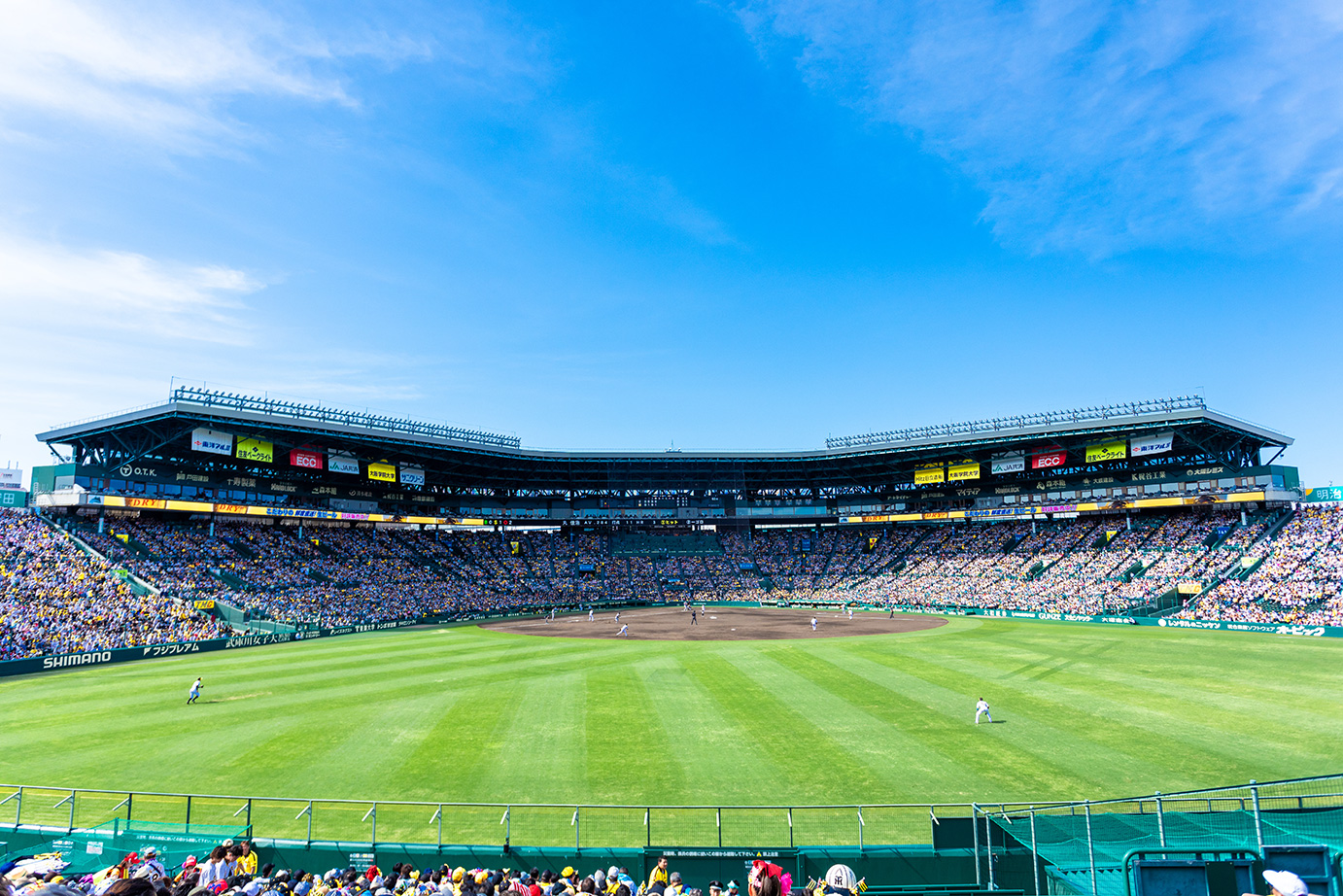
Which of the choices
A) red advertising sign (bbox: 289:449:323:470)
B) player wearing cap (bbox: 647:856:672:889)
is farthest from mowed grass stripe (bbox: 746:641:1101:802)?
red advertising sign (bbox: 289:449:323:470)

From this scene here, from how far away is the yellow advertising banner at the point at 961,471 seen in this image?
257 ft

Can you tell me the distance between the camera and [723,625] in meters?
59.0

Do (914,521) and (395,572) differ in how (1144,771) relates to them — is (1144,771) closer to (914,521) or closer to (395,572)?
(395,572)

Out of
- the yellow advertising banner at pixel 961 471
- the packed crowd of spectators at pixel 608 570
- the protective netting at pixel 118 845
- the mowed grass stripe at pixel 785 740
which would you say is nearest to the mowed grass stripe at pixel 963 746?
the mowed grass stripe at pixel 785 740

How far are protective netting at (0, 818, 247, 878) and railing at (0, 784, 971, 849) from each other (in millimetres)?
2307

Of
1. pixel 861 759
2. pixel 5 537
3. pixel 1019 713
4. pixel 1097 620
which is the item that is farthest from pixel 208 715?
pixel 1097 620

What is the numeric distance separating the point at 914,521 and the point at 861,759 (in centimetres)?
7549

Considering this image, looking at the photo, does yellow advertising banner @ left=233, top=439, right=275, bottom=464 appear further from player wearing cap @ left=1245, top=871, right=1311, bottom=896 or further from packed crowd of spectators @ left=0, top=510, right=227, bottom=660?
player wearing cap @ left=1245, top=871, right=1311, bottom=896

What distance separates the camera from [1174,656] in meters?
36.9

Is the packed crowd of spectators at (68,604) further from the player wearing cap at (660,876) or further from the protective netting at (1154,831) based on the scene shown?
the protective netting at (1154,831)

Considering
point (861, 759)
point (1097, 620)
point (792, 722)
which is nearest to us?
point (861, 759)

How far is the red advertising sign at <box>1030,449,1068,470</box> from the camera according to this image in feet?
233

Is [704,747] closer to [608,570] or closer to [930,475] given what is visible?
[608,570]

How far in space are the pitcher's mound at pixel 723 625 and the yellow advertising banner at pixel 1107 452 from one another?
24148 mm
